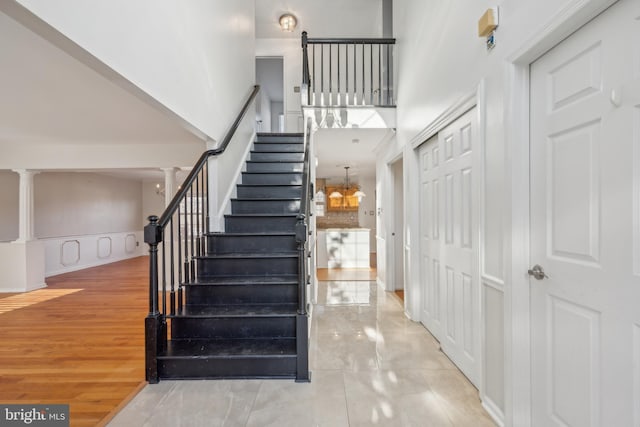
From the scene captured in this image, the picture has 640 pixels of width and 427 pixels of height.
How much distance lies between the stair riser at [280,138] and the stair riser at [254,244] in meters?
2.09

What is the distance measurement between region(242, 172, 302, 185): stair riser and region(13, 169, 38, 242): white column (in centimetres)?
393

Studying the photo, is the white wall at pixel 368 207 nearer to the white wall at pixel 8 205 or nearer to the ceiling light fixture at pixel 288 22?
the ceiling light fixture at pixel 288 22

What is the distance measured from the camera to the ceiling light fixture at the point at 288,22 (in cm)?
577

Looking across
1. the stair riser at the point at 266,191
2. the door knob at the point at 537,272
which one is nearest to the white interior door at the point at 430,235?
the door knob at the point at 537,272

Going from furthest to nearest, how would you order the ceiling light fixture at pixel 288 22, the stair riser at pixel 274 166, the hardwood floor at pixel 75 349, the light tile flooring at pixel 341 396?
1. the ceiling light fixture at pixel 288 22
2. the stair riser at pixel 274 166
3. the hardwood floor at pixel 75 349
4. the light tile flooring at pixel 341 396

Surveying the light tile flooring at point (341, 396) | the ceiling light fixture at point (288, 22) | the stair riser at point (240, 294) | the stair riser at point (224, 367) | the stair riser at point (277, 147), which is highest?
the ceiling light fixture at point (288, 22)

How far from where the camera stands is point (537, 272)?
152cm

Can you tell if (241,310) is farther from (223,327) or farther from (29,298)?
(29,298)

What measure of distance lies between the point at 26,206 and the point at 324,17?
6.25 metres

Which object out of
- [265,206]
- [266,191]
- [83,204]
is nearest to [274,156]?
[266,191]

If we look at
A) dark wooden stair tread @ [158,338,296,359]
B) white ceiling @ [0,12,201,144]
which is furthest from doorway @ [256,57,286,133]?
dark wooden stair tread @ [158,338,296,359]

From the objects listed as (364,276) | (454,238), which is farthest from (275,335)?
(364,276)

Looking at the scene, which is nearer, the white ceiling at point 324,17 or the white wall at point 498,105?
the white wall at point 498,105

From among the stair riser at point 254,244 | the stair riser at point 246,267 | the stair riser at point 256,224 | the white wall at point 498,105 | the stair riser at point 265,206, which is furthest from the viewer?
the stair riser at point 265,206
